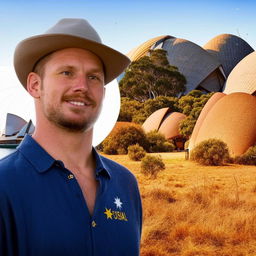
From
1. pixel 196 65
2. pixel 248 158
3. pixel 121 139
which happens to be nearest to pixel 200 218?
pixel 248 158

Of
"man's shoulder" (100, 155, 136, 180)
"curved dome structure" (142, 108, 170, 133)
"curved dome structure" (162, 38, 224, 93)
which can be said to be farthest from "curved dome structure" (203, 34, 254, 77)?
"man's shoulder" (100, 155, 136, 180)

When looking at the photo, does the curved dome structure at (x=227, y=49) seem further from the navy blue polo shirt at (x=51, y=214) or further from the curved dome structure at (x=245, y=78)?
the navy blue polo shirt at (x=51, y=214)

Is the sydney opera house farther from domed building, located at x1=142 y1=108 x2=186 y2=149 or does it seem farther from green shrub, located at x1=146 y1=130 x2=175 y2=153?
green shrub, located at x1=146 y1=130 x2=175 y2=153

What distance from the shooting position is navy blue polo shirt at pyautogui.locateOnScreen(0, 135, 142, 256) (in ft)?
3.34

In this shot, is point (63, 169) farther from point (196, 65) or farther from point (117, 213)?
point (196, 65)

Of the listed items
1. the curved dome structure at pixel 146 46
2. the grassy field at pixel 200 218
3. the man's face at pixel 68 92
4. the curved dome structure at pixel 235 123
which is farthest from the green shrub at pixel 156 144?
the curved dome structure at pixel 146 46

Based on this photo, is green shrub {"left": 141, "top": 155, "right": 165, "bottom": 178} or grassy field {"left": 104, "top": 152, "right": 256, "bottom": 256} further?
green shrub {"left": 141, "top": 155, "right": 165, "bottom": 178}

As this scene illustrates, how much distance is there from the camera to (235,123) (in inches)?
463

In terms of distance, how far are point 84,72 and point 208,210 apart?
466 centimetres

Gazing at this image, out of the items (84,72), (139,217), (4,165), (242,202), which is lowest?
(242,202)

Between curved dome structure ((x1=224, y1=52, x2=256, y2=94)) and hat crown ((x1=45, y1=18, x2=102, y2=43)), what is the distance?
2589 centimetres

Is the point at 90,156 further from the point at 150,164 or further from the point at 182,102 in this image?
the point at 182,102

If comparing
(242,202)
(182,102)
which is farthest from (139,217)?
(182,102)

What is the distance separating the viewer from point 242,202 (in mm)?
5828
